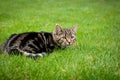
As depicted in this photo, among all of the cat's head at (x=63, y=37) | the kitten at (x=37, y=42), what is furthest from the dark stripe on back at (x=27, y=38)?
the cat's head at (x=63, y=37)

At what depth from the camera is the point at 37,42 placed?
7.40 meters

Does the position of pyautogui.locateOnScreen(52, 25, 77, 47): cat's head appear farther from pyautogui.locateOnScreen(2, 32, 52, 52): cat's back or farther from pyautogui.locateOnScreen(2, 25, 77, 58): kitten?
pyautogui.locateOnScreen(2, 32, 52, 52): cat's back

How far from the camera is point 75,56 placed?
7113mm

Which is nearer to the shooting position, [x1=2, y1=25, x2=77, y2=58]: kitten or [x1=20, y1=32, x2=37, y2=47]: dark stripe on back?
[x1=2, y1=25, x2=77, y2=58]: kitten

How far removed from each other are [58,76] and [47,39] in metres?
2.43

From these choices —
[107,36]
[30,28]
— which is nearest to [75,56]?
[107,36]

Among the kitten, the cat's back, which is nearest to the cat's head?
the kitten

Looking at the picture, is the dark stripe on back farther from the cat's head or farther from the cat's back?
the cat's head

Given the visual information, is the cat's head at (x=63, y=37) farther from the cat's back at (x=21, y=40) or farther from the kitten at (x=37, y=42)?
the cat's back at (x=21, y=40)

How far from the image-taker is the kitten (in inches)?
275

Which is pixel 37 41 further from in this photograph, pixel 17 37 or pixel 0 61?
pixel 0 61

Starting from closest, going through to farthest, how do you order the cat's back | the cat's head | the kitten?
the kitten < the cat's back < the cat's head

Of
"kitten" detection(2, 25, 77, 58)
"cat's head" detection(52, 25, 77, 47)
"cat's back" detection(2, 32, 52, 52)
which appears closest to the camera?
"kitten" detection(2, 25, 77, 58)

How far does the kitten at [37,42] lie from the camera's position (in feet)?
22.9
